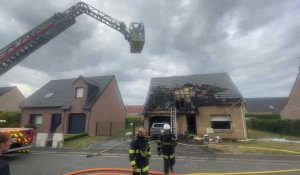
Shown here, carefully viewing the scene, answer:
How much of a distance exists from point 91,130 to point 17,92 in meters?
26.5

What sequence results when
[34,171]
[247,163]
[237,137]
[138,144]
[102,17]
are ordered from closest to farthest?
[138,144] < [34,171] < [247,163] < [102,17] < [237,137]

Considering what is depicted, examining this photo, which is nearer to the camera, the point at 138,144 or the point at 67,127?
the point at 138,144

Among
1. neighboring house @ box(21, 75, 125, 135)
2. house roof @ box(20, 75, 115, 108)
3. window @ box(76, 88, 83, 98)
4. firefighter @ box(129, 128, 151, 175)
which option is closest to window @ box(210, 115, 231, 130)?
neighboring house @ box(21, 75, 125, 135)

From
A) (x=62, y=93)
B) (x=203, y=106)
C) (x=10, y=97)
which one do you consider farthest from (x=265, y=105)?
(x=10, y=97)

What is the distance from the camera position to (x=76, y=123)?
24.0 meters

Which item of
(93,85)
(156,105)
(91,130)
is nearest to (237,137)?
(156,105)

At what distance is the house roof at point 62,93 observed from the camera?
25078 mm

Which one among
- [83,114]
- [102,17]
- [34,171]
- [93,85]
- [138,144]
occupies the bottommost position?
[34,171]

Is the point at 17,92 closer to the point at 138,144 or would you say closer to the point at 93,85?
the point at 93,85

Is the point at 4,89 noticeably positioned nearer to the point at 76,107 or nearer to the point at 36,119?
the point at 36,119

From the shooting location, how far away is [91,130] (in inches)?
906

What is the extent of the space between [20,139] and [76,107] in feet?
43.0

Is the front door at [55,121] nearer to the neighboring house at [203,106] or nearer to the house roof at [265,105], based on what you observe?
the neighboring house at [203,106]

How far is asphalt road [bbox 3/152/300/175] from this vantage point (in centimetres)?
944
